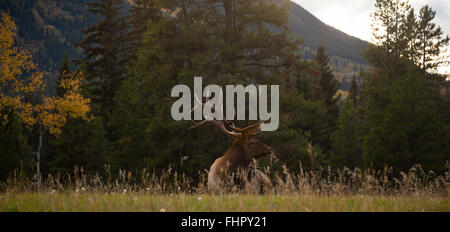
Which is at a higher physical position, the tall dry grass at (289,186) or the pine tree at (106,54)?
the pine tree at (106,54)

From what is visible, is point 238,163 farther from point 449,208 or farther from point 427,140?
point 427,140

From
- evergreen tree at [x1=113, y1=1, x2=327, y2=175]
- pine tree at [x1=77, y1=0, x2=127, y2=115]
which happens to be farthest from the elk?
pine tree at [x1=77, y1=0, x2=127, y2=115]

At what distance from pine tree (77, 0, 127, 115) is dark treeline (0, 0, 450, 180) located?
0.09 m

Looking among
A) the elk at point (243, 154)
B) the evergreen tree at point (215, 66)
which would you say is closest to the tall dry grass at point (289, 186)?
the elk at point (243, 154)

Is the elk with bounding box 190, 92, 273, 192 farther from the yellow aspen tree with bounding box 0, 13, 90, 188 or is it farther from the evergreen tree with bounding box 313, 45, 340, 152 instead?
the evergreen tree with bounding box 313, 45, 340, 152

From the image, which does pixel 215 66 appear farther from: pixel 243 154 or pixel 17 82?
pixel 17 82

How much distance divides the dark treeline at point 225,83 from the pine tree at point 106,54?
0.29 ft

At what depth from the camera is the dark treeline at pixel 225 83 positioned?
18.4 m

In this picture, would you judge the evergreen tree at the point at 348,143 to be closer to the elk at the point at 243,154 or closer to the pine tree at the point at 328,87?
the pine tree at the point at 328,87

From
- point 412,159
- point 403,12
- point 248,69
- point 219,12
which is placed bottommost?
point 412,159
